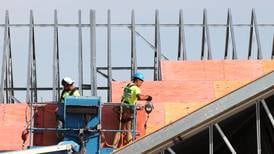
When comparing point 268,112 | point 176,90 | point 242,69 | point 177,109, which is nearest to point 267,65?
point 242,69

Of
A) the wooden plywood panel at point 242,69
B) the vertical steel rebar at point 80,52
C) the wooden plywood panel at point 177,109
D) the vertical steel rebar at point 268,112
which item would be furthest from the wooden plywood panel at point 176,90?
the vertical steel rebar at point 268,112

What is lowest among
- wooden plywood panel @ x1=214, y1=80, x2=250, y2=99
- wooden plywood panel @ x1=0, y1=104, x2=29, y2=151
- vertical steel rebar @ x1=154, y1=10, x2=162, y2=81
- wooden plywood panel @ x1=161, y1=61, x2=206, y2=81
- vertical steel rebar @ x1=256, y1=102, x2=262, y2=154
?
wooden plywood panel @ x1=0, y1=104, x2=29, y2=151

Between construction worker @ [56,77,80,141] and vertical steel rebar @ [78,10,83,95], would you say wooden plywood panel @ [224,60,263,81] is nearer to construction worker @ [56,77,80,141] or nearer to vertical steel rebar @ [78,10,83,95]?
vertical steel rebar @ [78,10,83,95]

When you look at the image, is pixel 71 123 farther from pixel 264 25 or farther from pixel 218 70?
pixel 264 25

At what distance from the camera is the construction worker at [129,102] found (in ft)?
61.7

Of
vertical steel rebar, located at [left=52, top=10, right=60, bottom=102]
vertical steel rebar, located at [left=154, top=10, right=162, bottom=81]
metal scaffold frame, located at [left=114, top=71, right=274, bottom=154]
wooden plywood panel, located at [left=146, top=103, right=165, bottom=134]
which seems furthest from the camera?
vertical steel rebar, located at [left=154, top=10, right=162, bottom=81]

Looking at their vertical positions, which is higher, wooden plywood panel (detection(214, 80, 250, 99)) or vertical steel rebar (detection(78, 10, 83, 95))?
vertical steel rebar (detection(78, 10, 83, 95))

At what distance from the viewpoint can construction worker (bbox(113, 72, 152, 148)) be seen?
1880 centimetres

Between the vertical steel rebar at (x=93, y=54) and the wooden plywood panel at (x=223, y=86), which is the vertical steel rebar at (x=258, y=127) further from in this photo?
the vertical steel rebar at (x=93, y=54)

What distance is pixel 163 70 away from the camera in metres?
23.8

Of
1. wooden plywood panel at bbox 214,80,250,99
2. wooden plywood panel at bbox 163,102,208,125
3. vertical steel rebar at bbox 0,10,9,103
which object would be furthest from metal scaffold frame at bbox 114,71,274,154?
vertical steel rebar at bbox 0,10,9,103

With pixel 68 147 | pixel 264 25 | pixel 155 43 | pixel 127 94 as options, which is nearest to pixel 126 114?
pixel 127 94

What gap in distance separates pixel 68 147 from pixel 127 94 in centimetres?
339

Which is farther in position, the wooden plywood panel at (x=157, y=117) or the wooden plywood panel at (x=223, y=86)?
the wooden plywood panel at (x=223, y=86)
